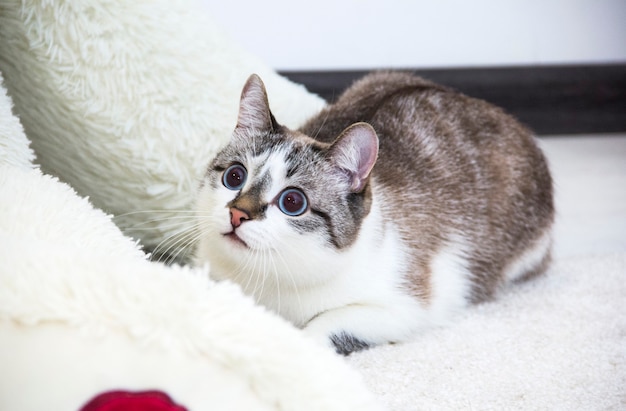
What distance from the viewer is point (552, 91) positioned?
2.94m

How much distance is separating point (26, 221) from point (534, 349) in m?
0.89

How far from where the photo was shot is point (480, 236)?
1.50m

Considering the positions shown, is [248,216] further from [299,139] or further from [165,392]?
[165,392]

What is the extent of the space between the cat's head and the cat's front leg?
0.13 m

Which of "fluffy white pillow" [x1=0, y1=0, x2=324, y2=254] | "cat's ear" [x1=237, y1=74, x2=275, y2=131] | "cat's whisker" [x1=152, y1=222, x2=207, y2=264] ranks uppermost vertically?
"cat's ear" [x1=237, y1=74, x2=275, y2=131]

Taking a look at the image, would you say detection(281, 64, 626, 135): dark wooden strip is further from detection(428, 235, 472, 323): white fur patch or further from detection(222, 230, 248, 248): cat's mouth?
detection(222, 230, 248, 248): cat's mouth

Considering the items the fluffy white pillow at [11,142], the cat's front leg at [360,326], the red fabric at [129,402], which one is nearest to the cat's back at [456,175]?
the cat's front leg at [360,326]

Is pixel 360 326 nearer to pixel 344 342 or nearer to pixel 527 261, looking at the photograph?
pixel 344 342

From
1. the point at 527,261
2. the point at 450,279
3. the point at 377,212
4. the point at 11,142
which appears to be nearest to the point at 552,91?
the point at 527,261

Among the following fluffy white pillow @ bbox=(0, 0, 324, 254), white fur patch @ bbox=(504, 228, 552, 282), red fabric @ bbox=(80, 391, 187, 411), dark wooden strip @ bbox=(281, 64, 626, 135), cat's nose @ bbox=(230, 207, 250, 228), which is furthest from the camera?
dark wooden strip @ bbox=(281, 64, 626, 135)

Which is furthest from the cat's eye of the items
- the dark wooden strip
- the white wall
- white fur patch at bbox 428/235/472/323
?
the dark wooden strip

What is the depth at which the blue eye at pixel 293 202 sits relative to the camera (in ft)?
3.68

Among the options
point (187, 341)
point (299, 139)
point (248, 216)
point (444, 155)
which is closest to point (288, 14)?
point (444, 155)

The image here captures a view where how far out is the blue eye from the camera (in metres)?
1.12
